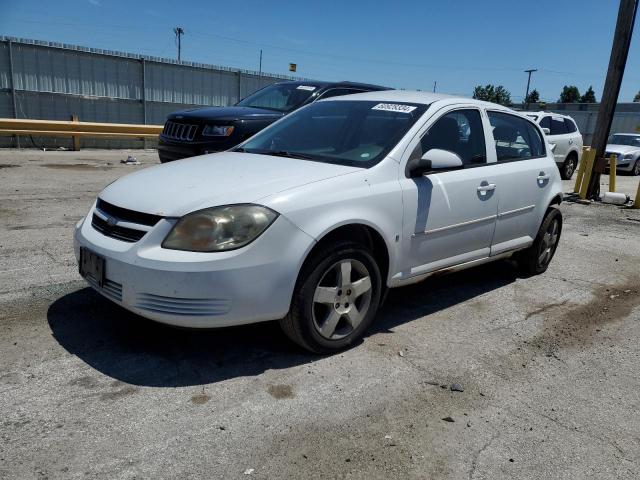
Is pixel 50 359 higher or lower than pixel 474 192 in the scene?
lower

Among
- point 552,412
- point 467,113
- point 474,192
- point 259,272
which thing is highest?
point 467,113

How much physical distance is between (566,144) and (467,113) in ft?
40.1

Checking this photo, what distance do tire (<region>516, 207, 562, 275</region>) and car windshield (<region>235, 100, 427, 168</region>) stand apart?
213 cm

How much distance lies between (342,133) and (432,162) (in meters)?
0.78

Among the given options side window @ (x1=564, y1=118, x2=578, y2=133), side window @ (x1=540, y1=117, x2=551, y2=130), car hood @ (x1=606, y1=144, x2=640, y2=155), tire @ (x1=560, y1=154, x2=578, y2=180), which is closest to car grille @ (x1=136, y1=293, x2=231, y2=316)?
side window @ (x1=540, y1=117, x2=551, y2=130)

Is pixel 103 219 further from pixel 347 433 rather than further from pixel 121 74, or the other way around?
pixel 121 74

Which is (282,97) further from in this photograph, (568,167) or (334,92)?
(568,167)

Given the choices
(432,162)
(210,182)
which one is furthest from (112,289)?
(432,162)

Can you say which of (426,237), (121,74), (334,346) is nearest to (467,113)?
(426,237)

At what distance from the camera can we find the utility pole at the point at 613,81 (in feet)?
37.6

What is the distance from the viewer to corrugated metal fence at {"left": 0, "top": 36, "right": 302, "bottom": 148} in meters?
17.2

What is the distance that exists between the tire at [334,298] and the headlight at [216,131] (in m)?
4.60

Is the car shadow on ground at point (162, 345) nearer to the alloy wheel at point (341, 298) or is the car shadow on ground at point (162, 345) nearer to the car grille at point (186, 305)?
the alloy wheel at point (341, 298)

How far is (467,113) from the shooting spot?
15.0 feet
